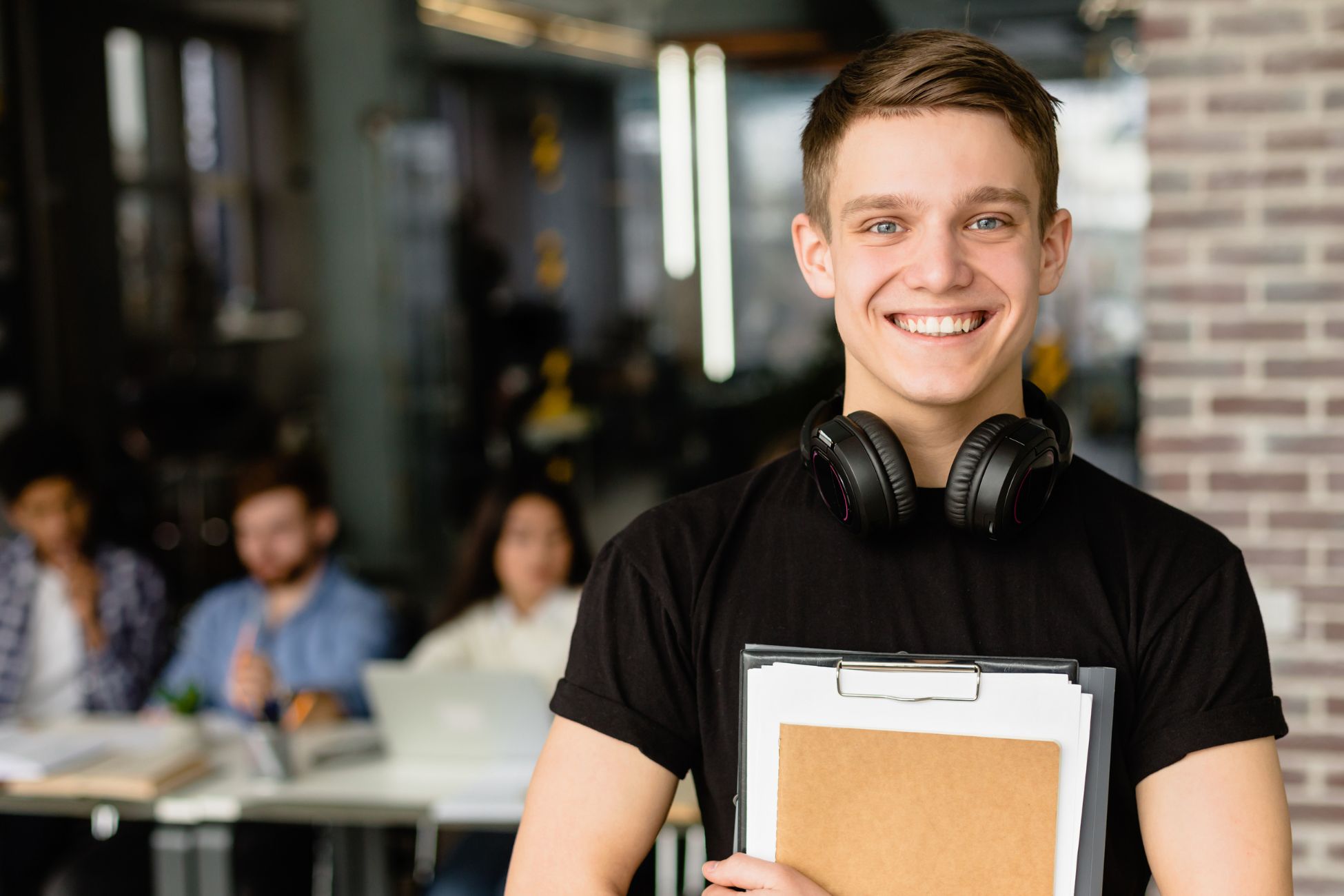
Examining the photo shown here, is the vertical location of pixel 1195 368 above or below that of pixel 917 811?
above

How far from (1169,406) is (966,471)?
2175mm

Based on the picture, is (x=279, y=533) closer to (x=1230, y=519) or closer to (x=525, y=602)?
(x=525, y=602)

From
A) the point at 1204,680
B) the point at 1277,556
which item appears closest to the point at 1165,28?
the point at 1277,556

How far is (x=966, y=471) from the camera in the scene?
1189 millimetres

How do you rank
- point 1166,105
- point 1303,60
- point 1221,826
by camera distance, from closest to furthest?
point 1221,826, point 1303,60, point 1166,105

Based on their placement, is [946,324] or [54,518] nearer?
[946,324]

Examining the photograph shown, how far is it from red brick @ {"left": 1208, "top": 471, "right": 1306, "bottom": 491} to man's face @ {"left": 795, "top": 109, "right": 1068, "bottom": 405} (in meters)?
2.13

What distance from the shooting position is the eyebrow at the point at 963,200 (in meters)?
1.16

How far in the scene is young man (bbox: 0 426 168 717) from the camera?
12.5 ft

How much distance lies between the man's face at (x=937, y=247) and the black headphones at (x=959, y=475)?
5 centimetres

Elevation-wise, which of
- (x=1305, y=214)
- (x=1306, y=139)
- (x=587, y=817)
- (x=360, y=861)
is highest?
(x=1306, y=139)

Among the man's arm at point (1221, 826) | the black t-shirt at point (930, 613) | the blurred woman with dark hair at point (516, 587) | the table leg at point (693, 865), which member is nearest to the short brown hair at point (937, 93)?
the black t-shirt at point (930, 613)

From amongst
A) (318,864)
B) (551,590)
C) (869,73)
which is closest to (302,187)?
(551,590)

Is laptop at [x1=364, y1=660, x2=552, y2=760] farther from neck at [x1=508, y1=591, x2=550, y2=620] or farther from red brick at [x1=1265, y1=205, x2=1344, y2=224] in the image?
red brick at [x1=1265, y1=205, x2=1344, y2=224]
